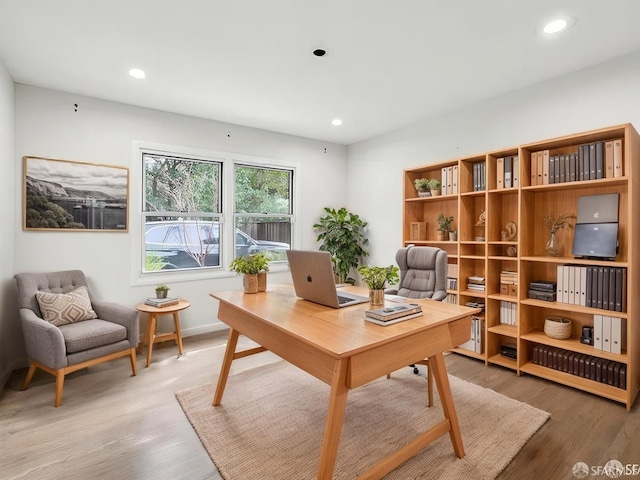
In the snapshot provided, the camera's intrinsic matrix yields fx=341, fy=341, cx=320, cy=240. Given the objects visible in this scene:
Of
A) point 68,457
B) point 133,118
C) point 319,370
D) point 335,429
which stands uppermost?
point 133,118

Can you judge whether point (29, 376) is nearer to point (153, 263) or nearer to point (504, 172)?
point (153, 263)

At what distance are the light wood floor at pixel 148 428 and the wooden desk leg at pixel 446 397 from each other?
267 mm

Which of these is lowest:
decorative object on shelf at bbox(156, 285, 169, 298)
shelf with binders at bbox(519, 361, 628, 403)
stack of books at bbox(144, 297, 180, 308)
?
shelf with binders at bbox(519, 361, 628, 403)

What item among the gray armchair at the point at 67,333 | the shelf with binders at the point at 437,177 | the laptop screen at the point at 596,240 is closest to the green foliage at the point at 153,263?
the gray armchair at the point at 67,333

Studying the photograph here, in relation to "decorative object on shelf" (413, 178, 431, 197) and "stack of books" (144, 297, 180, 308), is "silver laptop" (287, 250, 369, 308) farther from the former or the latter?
"decorative object on shelf" (413, 178, 431, 197)

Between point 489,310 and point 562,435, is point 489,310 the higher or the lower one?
the higher one

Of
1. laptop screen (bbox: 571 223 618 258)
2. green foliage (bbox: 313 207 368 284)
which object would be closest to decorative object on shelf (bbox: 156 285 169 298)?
green foliage (bbox: 313 207 368 284)

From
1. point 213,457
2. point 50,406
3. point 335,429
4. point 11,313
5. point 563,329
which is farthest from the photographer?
point 11,313

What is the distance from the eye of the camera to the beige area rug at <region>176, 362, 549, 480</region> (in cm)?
184

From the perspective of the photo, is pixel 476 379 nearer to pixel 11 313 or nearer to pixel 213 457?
pixel 213 457

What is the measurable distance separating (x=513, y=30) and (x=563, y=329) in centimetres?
237

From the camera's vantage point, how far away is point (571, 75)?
9.82 ft

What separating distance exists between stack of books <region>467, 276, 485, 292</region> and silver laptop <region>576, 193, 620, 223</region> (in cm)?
98

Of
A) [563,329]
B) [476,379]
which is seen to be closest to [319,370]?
[476,379]
